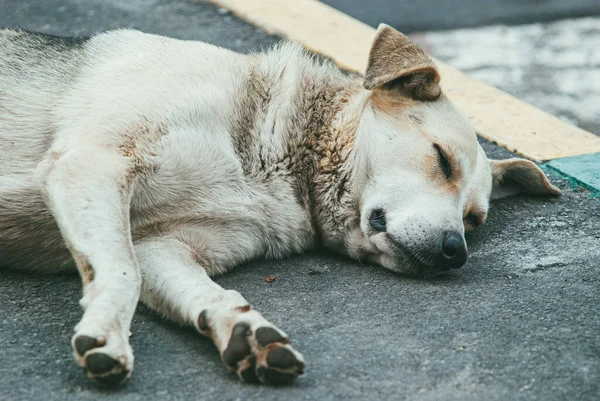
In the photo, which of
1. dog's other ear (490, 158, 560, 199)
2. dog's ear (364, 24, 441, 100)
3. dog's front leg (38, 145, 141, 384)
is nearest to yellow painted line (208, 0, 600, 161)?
dog's other ear (490, 158, 560, 199)

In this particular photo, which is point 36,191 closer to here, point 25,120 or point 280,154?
point 25,120

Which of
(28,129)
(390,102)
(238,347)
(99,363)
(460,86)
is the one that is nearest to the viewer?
(99,363)

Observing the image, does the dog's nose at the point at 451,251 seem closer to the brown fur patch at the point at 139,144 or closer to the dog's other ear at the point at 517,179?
the dog's other ear at the point at 517,179

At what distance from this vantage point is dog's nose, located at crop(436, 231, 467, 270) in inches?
153

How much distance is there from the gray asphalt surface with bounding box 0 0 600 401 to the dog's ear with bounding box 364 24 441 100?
0.84 metres

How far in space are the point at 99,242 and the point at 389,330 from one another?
115cm

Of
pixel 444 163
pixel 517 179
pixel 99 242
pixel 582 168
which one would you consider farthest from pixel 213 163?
pixel 582 168

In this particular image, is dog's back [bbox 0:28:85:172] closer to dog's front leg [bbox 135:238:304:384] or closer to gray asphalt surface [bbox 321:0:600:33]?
dog's front leg [bbox 135:238:304:384]

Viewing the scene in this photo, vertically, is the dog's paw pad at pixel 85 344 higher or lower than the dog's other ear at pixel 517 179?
higher

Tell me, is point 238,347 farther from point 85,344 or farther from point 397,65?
point 397,65

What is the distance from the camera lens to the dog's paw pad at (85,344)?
2934 millimetres

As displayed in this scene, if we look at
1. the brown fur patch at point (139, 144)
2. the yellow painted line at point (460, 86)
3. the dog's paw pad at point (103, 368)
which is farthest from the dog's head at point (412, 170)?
the dog's paw pad at point (103, 368)

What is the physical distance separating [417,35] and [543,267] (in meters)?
4.52

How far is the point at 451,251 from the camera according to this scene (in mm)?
3885
